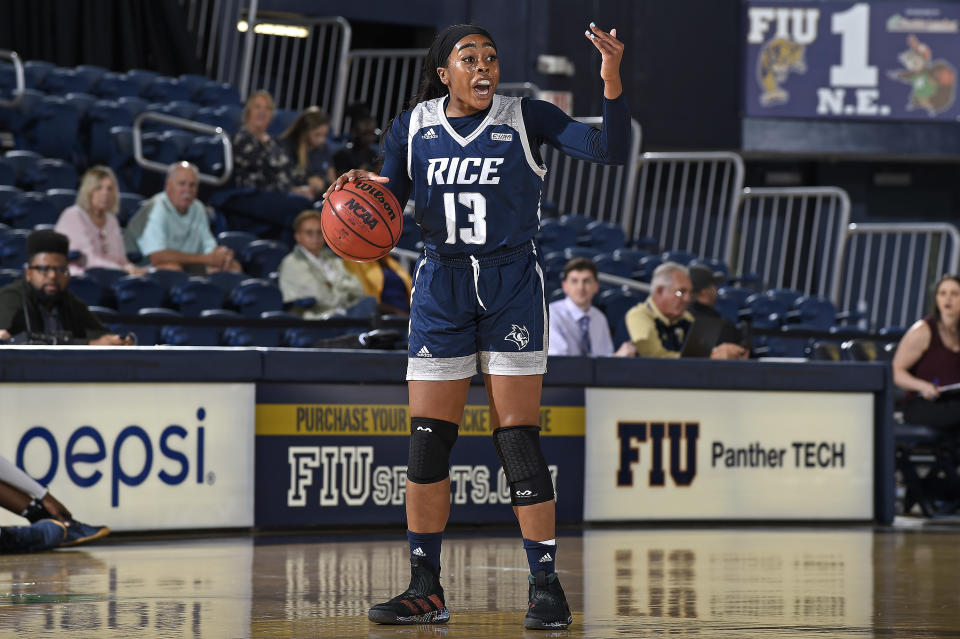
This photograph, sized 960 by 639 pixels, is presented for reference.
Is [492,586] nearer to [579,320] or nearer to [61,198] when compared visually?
[579,320]

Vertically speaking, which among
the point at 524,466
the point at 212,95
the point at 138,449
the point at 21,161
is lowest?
the point at 138,449

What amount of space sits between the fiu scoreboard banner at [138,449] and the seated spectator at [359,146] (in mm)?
6077

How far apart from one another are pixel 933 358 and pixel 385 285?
426 centimetres

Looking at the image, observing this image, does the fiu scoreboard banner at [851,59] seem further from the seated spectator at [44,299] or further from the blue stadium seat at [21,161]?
the seated spectator at [44,299]

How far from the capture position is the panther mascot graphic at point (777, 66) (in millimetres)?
21562

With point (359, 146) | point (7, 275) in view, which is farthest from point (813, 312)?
point (7, 275)

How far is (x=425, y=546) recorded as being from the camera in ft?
16.4

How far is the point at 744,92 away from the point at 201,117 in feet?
33.5

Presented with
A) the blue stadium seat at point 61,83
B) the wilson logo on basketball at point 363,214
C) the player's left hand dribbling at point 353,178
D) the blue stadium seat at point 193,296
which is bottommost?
the blue stadium seat at point 193,296

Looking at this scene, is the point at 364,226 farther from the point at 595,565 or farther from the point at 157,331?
the point at 157,331

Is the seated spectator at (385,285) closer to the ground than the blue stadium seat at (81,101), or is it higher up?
closer to the ground

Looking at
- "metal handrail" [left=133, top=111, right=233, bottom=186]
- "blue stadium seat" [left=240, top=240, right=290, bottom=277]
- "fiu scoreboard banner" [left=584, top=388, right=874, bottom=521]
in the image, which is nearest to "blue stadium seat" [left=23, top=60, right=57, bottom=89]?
"metal handrail" [left=133, top=111, right=233, bottom=186]

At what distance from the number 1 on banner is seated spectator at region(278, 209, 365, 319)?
12.8 metres

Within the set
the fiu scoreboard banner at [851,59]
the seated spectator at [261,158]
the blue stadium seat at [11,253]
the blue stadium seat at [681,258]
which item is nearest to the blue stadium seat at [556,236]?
the blue stadium seat at [681,258]
